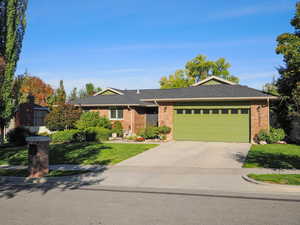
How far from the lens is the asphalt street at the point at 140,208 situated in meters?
6.06

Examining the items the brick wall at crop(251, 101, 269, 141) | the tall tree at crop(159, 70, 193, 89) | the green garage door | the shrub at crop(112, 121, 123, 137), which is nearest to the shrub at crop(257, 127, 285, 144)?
the brick wall at crop(251, 101, 269, 141)

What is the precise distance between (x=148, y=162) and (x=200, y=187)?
4865 millimetres

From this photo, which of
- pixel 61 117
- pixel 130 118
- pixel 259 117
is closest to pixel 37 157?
pixel 61 117

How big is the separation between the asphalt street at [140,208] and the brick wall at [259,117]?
1311 cm

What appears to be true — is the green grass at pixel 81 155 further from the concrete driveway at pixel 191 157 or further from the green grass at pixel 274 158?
the green grass at pixel 274 158

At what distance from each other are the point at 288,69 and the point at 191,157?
1241 centimetres

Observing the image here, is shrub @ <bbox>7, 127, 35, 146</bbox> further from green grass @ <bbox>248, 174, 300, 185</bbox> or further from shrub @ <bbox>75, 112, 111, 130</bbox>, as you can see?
green grass @ <bbox>248, 174, 300, 185</bbox>

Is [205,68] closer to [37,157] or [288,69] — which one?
[288,69]

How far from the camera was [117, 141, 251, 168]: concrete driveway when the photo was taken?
1303cm

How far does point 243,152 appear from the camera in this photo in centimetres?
1623

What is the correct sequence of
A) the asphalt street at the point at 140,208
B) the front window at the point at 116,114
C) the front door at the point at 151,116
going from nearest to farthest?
the asphalt street at the point at 140,208 < the front window at the point at 116,114 < the front door at the point at 151,116

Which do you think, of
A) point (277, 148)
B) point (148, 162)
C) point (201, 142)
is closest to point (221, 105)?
point (201, 142)

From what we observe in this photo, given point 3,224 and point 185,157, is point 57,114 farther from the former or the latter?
point 3,224

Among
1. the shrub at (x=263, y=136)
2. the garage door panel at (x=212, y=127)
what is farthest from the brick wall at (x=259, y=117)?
the garage door panel at (x=212, y=127)
